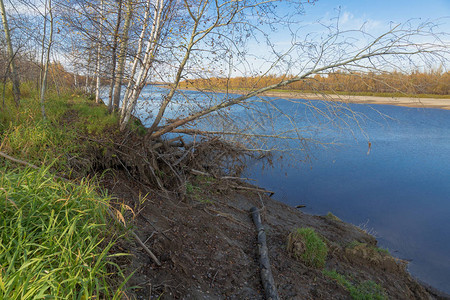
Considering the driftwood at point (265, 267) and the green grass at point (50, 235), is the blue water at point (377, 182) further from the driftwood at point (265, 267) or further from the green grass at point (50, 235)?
the green grass at point (50, 235)

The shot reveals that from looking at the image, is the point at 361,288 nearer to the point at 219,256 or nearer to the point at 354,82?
the point at 219,256

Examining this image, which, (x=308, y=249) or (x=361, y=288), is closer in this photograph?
(x=361, y=288)

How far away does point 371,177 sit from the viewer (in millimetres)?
12789

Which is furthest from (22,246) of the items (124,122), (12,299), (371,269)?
(371,269)

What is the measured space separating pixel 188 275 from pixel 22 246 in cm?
201

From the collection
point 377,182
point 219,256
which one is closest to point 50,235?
point 219,256

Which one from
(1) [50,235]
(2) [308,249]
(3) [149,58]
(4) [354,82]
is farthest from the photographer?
(3) [149,58]

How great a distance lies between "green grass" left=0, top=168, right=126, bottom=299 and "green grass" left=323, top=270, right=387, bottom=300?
380 centimetres

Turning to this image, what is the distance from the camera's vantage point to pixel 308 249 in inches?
198

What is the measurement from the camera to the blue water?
263 inches

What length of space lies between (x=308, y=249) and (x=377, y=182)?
358 inches

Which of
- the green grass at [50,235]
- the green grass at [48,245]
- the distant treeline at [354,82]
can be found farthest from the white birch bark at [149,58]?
the green grass at [48,245]

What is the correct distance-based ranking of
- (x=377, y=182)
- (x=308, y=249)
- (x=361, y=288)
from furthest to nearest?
(x=377, y=182)
(x=308, y=249)
(x=361, y=288)

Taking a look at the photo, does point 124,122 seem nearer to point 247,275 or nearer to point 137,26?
point 137,26
